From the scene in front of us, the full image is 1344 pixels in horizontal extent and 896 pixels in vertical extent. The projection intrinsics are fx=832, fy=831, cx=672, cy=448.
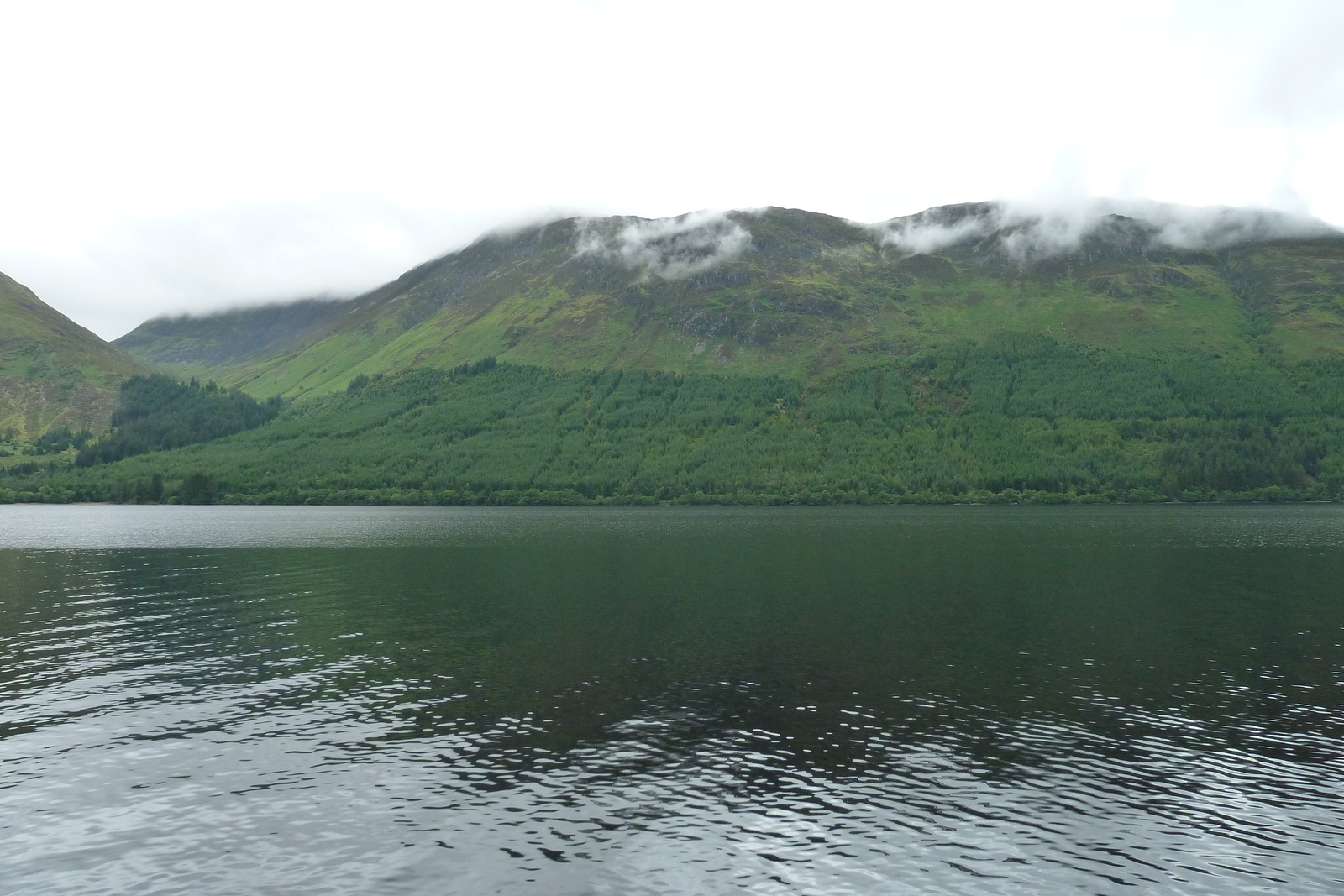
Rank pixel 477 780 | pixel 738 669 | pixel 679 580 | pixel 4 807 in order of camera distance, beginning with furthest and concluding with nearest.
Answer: pixel 679 580 → pixel 738 669 → pixel 477 780 → pixel 4 807

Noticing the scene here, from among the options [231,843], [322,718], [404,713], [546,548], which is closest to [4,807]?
[231,843]

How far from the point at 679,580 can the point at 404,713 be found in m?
52.3

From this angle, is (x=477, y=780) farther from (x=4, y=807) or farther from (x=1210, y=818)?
(x=1210, y=818)

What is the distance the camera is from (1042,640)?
5869cm

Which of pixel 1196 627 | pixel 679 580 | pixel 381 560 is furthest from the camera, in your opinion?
pixel 381 560

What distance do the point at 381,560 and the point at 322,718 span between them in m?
77.9

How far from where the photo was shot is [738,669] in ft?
164

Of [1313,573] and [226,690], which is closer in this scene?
[226,690]

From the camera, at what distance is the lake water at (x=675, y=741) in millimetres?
26000

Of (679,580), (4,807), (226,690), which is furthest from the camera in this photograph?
(679,580)

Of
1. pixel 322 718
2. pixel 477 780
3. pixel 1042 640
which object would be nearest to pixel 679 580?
pixel 1042 640

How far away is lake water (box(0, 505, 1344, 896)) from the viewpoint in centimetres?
2600

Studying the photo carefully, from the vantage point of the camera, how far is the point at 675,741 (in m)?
37.2

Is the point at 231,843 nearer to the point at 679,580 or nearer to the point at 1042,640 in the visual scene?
the point at 1042,640
